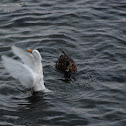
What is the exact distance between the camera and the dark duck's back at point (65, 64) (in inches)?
417

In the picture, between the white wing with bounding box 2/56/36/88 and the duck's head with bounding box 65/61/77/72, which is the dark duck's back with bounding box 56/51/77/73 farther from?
the white wing with bounding box 2/56/36/88

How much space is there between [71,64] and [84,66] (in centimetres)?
40

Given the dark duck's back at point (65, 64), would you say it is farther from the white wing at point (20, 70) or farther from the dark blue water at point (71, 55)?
the white wing at point (20, 70)

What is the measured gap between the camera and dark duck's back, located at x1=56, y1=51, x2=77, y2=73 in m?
10.6

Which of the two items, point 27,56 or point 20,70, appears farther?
point 27,56

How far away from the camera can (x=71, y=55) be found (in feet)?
38.2

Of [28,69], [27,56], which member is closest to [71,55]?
[27,56]

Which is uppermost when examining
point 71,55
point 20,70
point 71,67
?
point 20,70

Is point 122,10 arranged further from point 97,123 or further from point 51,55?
point 97,123

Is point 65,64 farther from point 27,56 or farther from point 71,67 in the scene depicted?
point 27,56

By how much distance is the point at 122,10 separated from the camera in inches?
567

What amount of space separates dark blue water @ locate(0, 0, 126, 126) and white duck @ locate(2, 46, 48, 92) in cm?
48

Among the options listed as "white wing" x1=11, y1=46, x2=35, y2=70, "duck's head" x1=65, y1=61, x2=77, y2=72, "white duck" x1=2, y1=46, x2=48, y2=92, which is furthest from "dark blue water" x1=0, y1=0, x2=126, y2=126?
"white wing" x1=11, y1=46, x2=35, y2=70

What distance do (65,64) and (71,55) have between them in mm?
970
